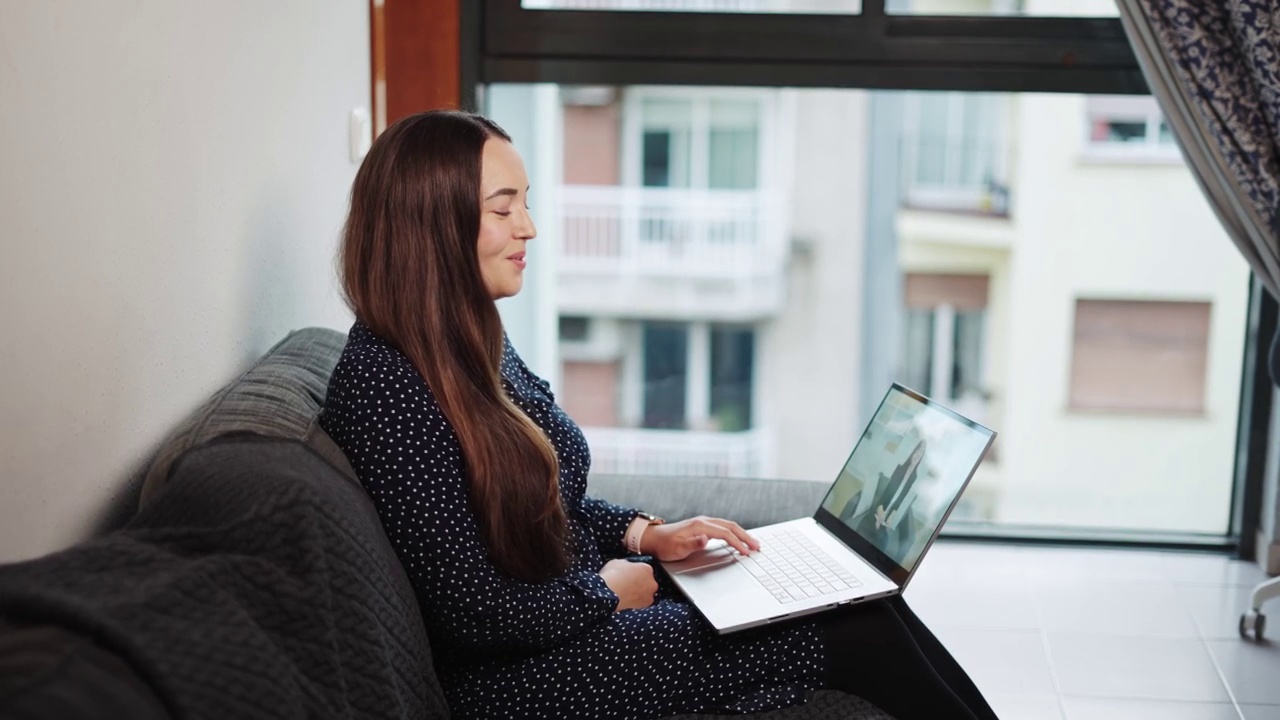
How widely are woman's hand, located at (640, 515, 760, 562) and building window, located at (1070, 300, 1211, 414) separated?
2814mm

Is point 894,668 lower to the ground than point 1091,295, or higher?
lower

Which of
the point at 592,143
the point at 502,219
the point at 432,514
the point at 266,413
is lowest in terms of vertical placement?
the point at 432,514

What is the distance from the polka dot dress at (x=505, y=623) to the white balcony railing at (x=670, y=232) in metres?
3.22

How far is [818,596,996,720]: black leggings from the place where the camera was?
1.46 meters

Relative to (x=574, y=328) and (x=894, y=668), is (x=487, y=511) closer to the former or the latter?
(x=894, y=668)

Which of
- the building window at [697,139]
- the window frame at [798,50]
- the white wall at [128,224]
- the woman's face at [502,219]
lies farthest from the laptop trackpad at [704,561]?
the building window at [697,139]

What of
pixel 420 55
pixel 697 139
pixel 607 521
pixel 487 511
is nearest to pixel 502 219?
pixel 487 511

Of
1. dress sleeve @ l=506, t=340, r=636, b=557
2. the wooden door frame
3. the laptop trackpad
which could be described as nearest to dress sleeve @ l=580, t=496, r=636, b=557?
dress sleeve @ l=506, t=340, r=636, b=557

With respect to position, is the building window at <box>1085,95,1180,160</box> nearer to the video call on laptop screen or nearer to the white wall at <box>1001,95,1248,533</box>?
the white wall at <box>1001,95,1248,533</box>

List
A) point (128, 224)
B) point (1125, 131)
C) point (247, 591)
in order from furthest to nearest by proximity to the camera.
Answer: point (1125, 131)
point (128, 224)
point (247, 591)

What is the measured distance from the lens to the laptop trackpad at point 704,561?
1.67 m

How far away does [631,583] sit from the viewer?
5.32ft

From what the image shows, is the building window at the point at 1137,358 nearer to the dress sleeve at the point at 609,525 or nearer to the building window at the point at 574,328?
the building window at the point at 574,328

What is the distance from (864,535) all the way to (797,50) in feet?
4.56
